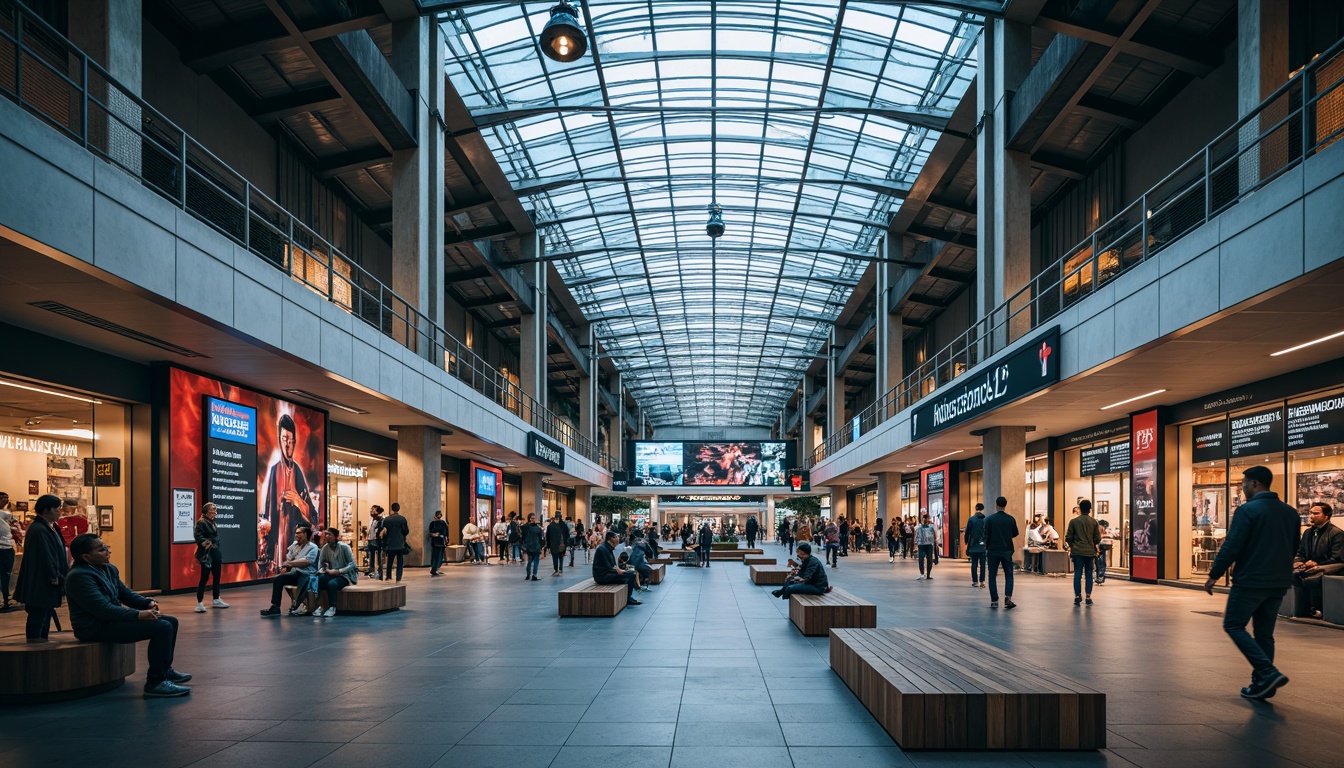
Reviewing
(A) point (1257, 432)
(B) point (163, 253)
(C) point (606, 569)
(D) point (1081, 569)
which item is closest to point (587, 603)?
(C) point (606, 569)

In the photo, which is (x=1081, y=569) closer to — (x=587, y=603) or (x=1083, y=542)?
(x=1083, y=542)

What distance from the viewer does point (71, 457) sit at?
1511cm

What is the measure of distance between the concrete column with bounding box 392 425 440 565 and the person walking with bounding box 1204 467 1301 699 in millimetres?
19771

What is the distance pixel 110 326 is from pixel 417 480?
11760mm

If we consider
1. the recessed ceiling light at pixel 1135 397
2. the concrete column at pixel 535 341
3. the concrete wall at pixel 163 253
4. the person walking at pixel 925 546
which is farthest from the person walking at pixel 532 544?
the concrete column at pixel 535 341

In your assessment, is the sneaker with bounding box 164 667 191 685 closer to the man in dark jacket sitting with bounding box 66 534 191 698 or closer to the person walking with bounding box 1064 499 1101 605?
the man in dark jacket sitting with bounding box 66 534 191 698

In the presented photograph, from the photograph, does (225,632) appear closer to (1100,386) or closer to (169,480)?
(169,480)

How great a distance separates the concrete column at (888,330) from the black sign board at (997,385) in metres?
11.3

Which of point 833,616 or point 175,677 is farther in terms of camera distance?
point 833,616

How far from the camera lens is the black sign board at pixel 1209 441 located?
57.4 ft

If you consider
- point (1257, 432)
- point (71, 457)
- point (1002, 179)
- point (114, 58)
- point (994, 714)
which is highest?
point (1002, 179)

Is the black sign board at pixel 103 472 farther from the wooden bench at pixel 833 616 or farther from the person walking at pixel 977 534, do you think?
the person walking at pixel 977 534

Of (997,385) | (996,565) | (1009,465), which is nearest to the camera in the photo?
(996,565)

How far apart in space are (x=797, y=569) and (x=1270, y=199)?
7.26 metres
